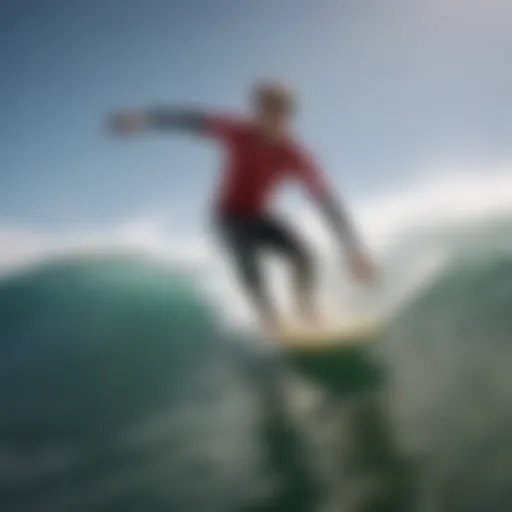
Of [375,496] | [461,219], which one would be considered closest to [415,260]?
[461,219]

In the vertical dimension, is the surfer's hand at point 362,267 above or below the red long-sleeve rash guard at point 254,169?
below

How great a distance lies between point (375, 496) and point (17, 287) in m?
0.98

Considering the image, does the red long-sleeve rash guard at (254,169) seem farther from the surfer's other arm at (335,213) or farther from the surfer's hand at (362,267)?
the surfer's hand at (362,267)

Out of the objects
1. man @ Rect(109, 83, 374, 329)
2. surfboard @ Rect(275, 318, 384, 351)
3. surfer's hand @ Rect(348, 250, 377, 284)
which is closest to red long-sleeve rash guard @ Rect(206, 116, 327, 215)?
man @ Rect(109, 83, 374, 329)

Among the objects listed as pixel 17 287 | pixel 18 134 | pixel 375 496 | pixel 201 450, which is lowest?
pixel 375 496

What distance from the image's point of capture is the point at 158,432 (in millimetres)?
2000

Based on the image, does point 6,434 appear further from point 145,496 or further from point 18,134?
point 18,134

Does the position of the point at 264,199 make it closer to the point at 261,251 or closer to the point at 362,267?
the point at 261,251

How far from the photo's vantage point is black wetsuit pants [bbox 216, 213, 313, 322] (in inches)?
80.2

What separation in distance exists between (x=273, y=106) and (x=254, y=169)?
0.54ft

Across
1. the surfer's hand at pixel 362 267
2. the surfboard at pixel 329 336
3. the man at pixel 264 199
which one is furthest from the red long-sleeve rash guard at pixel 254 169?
the surfboard at pixel 329 336

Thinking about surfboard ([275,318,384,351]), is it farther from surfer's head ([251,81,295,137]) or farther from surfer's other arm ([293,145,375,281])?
surfer's head ([251,81,295,137])

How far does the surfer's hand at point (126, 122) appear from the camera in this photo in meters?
2.11

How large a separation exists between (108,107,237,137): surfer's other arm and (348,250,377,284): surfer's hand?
1.38ft
